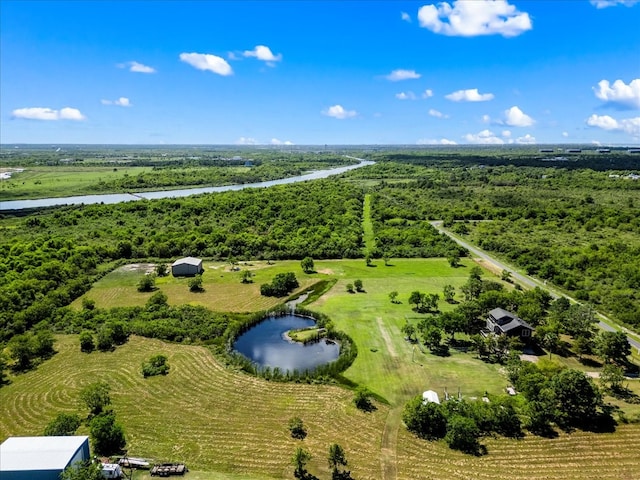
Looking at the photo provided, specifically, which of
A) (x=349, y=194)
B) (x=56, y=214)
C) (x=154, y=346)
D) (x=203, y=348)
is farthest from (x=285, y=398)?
(x=349, y=194)

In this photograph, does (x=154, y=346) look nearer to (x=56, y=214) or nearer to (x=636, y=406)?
(x=636, y=406)

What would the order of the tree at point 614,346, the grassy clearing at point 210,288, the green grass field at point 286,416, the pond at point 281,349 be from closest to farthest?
the green grass field at point 286,416 < the tree at point 614,346 < the pond at point 281,349 < the grassy clearing at point 210,288

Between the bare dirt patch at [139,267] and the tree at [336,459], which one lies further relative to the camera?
the bare dirt patch at [139,267]

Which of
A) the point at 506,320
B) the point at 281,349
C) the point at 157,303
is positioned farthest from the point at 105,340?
the point at 506,320

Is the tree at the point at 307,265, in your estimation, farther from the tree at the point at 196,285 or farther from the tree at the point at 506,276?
the tree at the point at 506,276

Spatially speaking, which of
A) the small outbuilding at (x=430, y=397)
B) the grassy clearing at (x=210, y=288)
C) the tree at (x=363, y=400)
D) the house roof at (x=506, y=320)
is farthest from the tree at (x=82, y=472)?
the house roof at (x=506, y=320)

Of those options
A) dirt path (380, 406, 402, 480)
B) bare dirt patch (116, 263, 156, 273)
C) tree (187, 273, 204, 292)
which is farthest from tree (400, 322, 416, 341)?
bare dirt patch (116, 263, 156, 273)
